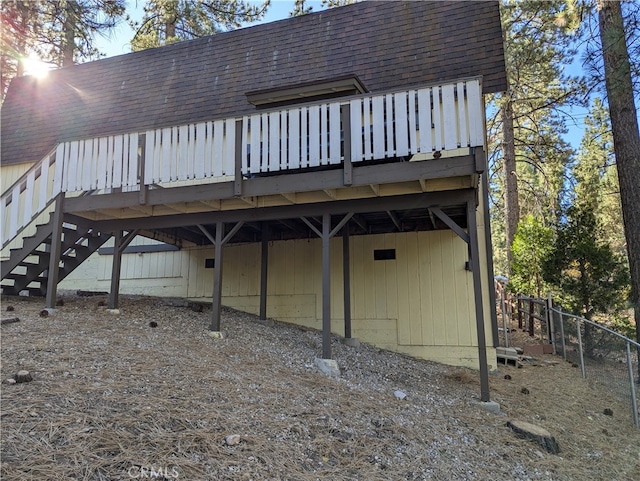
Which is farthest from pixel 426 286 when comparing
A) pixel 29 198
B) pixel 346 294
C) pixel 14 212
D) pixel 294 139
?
pixel 14 212

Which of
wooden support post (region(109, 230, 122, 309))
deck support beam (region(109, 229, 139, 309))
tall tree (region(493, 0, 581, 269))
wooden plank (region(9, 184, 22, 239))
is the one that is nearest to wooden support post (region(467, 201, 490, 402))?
deck support beam (region(109, 229, 139, 309))

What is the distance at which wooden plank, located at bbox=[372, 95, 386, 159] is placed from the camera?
5.50 meters

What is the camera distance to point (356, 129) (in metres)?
5.64

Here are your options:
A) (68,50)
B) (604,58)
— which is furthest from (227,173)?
(68,50)

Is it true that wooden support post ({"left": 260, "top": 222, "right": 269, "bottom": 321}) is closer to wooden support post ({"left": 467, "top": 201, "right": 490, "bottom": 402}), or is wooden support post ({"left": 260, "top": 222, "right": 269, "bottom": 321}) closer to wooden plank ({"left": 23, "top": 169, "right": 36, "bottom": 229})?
wooden plank ({"left": 23, "top": 169, "right": 36, "bottom": 229})

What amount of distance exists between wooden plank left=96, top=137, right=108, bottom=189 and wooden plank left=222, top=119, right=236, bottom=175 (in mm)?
1904

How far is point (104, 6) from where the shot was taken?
38.4ft

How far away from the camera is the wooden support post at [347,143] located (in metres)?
5.58

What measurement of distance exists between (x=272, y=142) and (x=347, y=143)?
106cm

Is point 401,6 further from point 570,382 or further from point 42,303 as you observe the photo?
point 42,303

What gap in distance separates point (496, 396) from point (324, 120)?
164 inches

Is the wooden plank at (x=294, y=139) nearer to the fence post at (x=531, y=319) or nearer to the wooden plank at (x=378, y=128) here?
the wooden plank at (x=378, y=128)

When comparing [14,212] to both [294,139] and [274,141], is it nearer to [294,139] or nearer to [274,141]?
[274,141]

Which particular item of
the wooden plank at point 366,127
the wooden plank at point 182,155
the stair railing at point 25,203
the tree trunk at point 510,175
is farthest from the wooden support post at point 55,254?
the tree trunk at point 510,175
